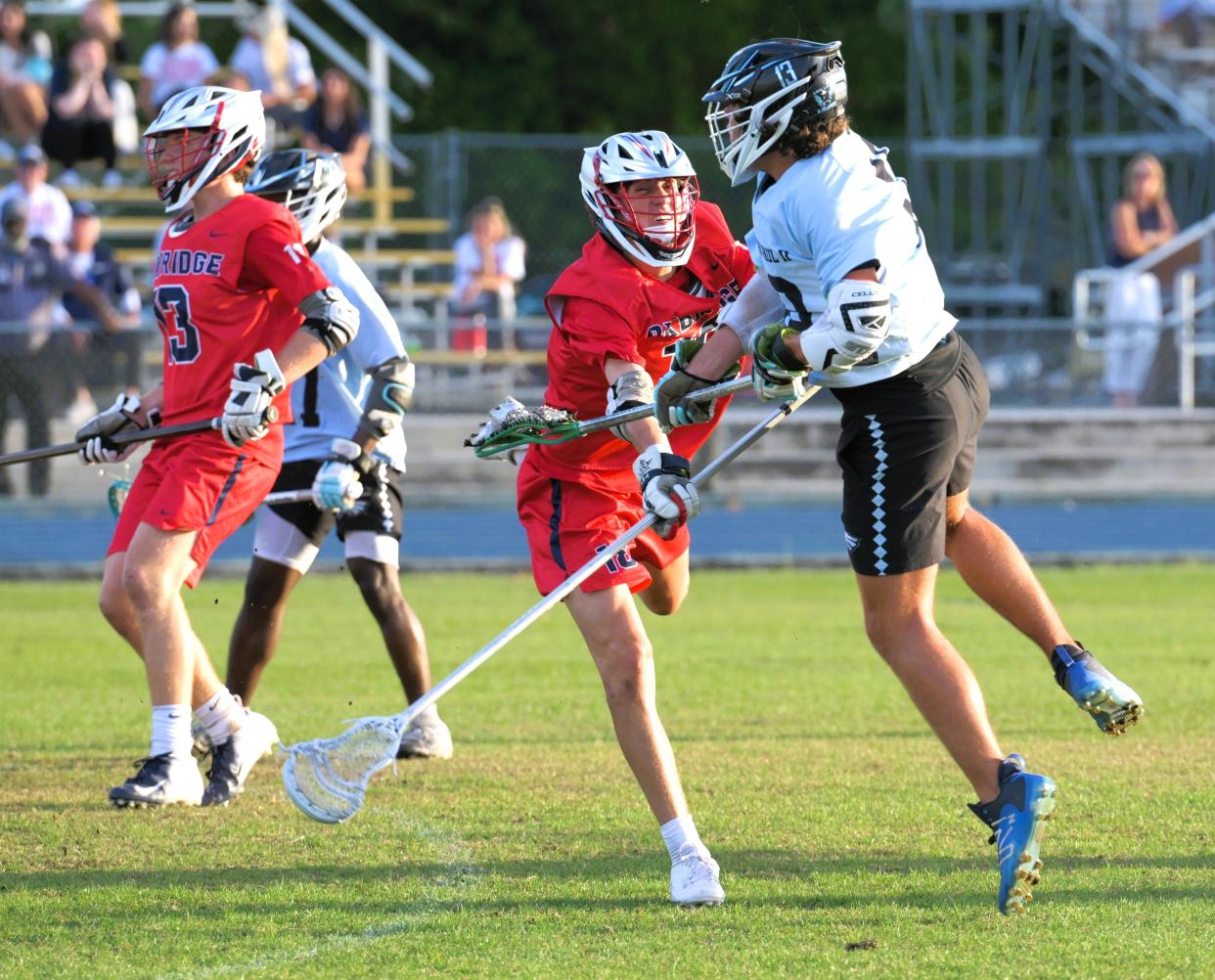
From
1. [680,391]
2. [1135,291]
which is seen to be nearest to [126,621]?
[680,391]

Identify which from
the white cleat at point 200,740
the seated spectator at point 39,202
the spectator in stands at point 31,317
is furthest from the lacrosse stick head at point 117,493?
the seated spectator at point 39,202

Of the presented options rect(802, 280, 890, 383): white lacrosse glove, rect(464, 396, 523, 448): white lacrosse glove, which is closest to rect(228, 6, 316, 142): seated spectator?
rect(464, 396, 523, 448): white lacrosse glove

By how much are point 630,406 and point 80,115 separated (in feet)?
50.2

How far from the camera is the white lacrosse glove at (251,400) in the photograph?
6.51 metres

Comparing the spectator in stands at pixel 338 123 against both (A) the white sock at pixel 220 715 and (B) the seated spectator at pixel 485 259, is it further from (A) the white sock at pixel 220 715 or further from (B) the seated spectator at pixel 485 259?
(A) the white sock at pixel 220 715

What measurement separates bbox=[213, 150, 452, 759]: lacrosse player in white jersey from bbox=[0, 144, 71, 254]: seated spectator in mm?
10190

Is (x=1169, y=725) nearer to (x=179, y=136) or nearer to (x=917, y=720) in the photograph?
(x=917, y=720)

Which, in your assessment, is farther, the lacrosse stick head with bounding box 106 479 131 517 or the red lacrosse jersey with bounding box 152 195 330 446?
the lacrosse stick head with bounding box 106 479 131 517

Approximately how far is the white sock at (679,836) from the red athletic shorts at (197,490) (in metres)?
2.19

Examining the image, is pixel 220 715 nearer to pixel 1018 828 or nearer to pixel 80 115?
pixel 1018 828

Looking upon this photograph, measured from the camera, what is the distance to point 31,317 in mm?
16516

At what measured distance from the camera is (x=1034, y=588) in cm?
584

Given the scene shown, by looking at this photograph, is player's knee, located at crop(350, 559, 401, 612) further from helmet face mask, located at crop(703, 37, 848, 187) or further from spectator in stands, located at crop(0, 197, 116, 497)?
spectator in stands, located at crop(0, 197, 116, 497)

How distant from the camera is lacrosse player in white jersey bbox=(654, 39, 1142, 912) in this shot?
205 inches
